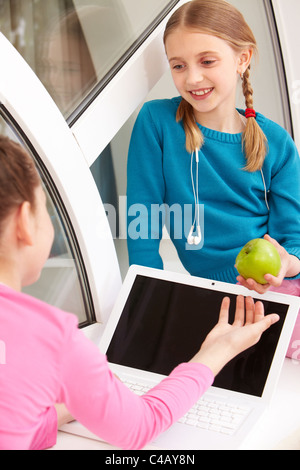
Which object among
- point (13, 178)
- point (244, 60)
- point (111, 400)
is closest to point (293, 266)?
Answer: point (244, 60)

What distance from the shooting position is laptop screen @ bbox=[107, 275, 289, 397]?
3.64 ft

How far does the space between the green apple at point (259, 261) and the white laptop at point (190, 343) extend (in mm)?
36

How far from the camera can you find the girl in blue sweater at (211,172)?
4.56 feet

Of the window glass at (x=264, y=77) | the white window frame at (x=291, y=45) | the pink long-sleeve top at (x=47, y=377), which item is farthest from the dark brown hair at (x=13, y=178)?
the white window frame at (x=291, y=45)

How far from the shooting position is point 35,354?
749mm

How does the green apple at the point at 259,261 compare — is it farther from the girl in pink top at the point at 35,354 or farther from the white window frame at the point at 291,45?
the white window frame at the point at 291,45

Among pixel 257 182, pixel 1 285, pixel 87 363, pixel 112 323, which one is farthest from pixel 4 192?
pixel 257 182

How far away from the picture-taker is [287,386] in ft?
3.89

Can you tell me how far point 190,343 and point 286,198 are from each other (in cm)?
49

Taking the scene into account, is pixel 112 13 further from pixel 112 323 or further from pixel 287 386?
pixel 287 386
